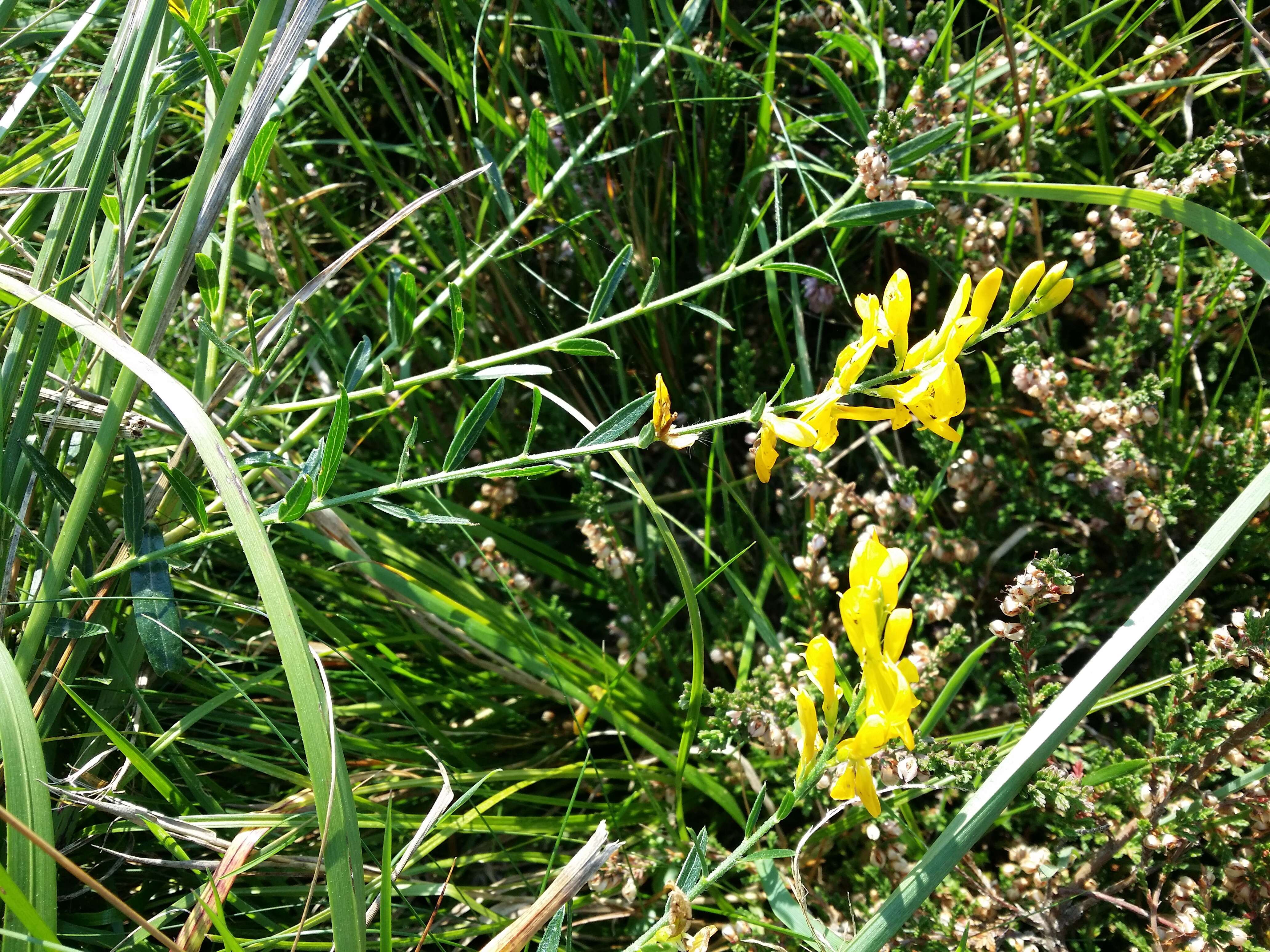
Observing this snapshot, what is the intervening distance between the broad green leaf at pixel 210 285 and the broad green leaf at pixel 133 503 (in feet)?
0.74

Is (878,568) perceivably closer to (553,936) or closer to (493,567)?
(553,936)

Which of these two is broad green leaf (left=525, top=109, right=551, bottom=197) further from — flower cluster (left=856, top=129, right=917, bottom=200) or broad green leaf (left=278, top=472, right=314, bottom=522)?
broad green leaf (left=278, top=472, right=314, bottom=522)

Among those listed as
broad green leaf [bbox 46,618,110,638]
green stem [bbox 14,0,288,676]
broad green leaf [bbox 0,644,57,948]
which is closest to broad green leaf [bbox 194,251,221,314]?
green stem [bbox 14,0,288,676]

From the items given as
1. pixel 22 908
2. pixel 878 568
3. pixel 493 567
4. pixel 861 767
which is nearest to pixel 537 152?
pixel 493 567

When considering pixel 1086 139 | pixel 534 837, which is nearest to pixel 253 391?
pixel 534 837

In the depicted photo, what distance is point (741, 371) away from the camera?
1.55 meters

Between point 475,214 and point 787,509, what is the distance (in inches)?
34.7

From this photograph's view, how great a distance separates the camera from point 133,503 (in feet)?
3.72

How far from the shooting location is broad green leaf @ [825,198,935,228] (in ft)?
4.21

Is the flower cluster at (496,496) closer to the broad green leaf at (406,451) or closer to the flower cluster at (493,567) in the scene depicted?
the flower cluster at (493,567)

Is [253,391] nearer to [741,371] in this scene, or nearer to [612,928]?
[741,371]

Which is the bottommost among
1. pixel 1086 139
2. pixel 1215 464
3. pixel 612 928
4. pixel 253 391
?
pixel 612 928

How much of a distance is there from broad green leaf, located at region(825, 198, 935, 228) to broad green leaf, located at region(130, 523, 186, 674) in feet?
3.31

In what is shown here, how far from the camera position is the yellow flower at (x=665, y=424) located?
100cm
